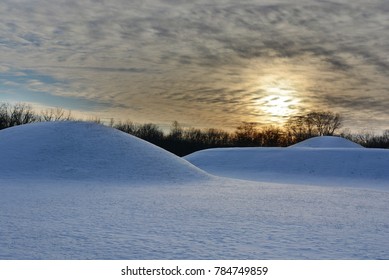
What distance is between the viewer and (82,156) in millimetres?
22156

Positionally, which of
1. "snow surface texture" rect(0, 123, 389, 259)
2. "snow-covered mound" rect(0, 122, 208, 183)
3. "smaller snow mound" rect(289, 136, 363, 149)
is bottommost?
"snow surface texture" rect(0, 123, 389, 259)

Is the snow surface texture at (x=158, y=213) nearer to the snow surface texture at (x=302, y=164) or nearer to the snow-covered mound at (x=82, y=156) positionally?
the snow-covered mound at (x=82, y=156)

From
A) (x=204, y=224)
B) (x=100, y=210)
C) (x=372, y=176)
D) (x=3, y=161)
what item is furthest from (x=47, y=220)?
(x=372, y=176)

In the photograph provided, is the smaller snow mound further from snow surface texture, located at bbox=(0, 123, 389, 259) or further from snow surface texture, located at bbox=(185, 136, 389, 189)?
snow surface texture, located at bbox=(0, 123, 389, 259)

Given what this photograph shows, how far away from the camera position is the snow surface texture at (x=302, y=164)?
27.4m

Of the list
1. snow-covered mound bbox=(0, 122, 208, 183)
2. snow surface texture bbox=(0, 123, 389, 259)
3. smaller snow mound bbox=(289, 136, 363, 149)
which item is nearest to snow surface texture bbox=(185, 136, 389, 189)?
snow-covered mound bbox=(0, 122, 208, 183)

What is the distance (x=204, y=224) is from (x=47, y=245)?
3.46 metres

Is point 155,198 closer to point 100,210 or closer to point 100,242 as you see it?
point 100,210

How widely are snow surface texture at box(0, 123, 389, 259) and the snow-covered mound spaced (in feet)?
0.23

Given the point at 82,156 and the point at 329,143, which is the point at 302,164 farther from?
the point at 82,156

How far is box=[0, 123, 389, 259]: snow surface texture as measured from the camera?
23.7ft

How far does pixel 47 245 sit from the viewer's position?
7.33m

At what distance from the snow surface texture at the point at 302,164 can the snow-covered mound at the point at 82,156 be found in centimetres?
642

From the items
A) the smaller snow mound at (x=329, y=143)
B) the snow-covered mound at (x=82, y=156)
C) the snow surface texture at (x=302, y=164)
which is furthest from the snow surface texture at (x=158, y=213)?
the smaller snow mound at (x=329, y=143)
